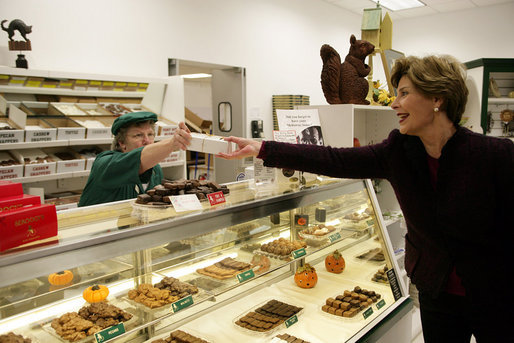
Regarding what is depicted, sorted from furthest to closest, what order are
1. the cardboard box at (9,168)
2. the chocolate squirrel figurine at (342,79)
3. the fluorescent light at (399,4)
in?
1. the fluorescent light at (399,4)
2. the cardboard box at (9,168)
3. the chocolate squirrel figurine at (342,79)

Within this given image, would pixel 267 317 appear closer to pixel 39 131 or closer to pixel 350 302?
pixel 350 302

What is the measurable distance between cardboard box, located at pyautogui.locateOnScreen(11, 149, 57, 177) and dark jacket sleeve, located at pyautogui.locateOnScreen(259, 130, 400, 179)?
2.78m

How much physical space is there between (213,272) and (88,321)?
26.7 inches

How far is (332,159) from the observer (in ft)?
6.77

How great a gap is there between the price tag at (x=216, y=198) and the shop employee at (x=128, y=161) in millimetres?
289

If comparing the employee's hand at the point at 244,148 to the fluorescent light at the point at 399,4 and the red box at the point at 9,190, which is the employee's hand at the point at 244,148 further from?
the fluorescent light at the point at 399,4

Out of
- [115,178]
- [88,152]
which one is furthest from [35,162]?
[115,178]

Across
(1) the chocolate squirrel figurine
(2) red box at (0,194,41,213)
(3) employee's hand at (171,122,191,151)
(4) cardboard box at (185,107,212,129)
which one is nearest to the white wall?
(4) cardboard box at (185,107,212,129)

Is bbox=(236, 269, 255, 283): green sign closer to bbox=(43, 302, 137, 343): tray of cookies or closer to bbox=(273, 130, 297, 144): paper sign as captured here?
bbox=(43, 302, 137, 343): tray of cookies

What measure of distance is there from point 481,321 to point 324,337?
842mm

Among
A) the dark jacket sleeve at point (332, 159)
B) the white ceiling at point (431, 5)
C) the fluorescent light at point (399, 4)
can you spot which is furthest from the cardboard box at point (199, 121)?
the dark jacket sleeve at point (332, 159)

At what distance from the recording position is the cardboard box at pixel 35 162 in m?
3.81

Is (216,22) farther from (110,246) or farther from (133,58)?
(110,246)

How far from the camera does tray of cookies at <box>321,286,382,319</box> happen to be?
99.7 inches
